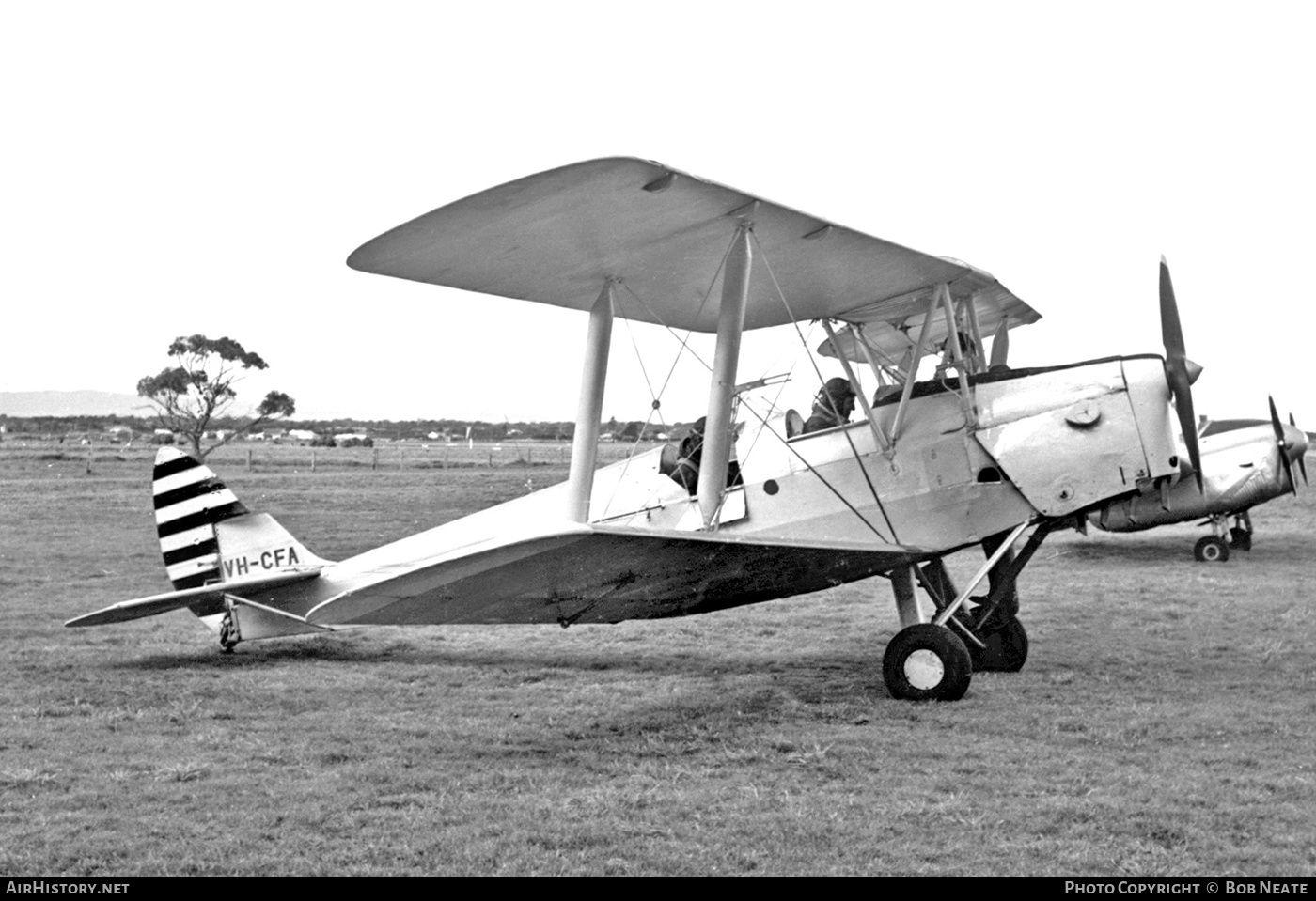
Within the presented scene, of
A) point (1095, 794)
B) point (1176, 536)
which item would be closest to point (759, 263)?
point (1095, 794)

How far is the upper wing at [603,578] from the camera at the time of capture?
5496 mm

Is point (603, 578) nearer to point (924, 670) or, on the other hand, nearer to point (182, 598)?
point (924, 670)

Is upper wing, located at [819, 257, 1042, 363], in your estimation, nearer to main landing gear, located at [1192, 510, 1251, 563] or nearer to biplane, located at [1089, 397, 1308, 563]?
biplane, located at [1089, 397, 1308, 563]

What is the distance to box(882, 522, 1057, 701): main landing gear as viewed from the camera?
659cm

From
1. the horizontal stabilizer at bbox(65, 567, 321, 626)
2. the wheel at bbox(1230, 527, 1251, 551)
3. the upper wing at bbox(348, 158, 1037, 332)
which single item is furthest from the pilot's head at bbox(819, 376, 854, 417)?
the wheel at bbox(1230, 527, 1251, 551)

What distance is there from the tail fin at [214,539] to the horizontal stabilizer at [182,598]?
165 mm

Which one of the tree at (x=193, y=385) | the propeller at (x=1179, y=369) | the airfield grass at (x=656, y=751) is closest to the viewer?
the airfield grass at (x=656, y=751)

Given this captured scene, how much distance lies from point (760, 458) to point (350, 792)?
3612 millimetres

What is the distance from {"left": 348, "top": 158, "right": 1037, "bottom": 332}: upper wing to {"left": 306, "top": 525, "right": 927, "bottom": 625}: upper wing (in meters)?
1.39

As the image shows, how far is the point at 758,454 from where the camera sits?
300 inches

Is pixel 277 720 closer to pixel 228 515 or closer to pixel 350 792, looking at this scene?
pixel 350 792

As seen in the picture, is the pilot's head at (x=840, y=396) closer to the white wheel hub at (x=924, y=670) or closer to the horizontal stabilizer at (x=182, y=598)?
the white wheel hub at (x=924, y=670)

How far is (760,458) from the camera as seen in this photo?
759 centimetres

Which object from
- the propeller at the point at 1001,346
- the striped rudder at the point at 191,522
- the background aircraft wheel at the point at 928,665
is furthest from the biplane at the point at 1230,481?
the striped rudder at the point at 191,522
